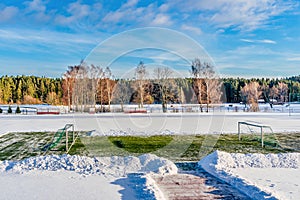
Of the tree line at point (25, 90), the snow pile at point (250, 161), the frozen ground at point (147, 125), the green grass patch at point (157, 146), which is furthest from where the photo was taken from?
the tree line at point (25, 90)

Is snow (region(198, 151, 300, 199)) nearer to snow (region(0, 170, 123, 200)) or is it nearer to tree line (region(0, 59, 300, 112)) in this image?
snow (region(0, 170, 123, 200))

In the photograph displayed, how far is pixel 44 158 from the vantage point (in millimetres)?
6984

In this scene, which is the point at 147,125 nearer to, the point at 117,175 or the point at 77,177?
the point at 117,175

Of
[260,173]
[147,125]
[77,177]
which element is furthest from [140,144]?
[147,125]

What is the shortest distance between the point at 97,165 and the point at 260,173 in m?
3.51

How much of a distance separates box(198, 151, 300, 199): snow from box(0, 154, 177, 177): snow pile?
3.48ft

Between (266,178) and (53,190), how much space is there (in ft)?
13.1

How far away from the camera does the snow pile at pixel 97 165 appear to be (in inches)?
248

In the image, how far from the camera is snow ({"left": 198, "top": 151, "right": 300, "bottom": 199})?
4.94 m

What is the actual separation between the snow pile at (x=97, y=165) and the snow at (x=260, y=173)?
1062 mm

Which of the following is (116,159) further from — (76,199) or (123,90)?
(123,90)

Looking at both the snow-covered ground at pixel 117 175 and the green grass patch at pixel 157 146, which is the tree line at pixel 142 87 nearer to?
the green grass patch at pixel 157 146

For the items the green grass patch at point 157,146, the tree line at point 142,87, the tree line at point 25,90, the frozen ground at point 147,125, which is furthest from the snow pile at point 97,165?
the tree line at point 25,90

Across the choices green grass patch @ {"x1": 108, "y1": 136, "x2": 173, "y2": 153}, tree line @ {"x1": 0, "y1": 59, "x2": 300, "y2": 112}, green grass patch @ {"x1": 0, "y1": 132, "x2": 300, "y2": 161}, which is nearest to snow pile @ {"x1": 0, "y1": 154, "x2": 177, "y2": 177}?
green grass patch @ {"x1": 0, "y1": 132, "x2": 300, "y2": 161}
